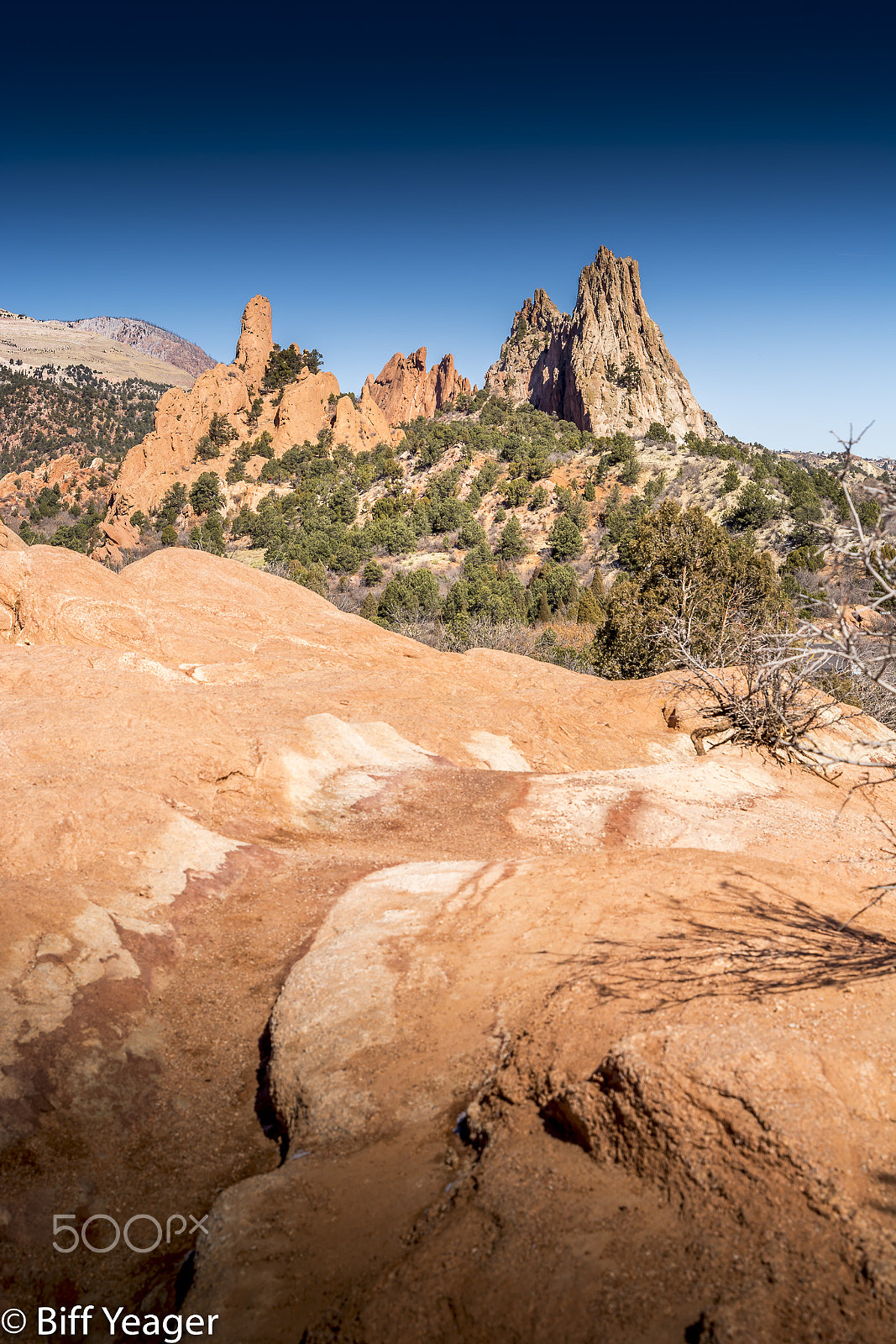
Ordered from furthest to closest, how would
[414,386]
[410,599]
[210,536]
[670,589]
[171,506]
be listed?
1. [414,386]
2. [171,506]
3. [210,536]
4. [410,599]
5. [670,589]

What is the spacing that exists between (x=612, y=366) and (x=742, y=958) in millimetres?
96632

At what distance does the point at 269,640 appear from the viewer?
74.7 feet

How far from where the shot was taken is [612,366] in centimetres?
9200

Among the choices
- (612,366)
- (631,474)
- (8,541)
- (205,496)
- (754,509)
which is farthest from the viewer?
(612,366)

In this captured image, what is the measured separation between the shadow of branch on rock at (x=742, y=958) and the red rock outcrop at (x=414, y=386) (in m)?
110

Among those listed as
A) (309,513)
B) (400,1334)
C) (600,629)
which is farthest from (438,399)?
(400,1334)

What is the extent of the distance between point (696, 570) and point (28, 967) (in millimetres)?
27457

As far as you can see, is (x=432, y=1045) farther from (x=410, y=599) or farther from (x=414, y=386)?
(x=414, y=386)

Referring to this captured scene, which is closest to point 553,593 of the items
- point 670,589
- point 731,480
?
point 731,480

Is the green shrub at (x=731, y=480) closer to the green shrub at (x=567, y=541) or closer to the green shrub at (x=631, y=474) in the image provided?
the green shrub at (x=631, y=474)

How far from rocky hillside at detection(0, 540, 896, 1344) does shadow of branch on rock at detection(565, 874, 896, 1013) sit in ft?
0.13

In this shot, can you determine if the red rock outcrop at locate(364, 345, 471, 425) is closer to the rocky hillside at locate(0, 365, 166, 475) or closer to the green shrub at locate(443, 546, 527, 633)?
the rocky hillside at locate(0, 365, 166, 475)

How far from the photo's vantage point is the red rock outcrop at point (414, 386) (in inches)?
4407

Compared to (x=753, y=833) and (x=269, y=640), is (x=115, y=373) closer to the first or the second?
(x=269, y=640)
